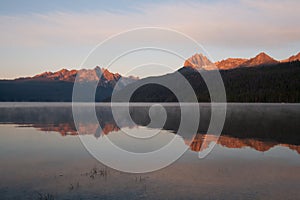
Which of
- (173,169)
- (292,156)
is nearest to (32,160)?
(173,169)

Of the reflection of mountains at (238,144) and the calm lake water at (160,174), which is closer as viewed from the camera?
the calm lake water at (160,174)

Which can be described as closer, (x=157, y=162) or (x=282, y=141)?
(x=157, y=162)

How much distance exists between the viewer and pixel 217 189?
33.1 ft

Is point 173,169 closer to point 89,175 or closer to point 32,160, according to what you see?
point 89,175

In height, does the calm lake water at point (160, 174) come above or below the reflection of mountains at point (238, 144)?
below

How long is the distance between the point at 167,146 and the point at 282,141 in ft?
27.9

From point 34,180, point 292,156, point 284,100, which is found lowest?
point 34,180

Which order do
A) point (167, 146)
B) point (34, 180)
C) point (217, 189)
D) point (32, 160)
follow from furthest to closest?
1. point (167, 146)
2. point (32, 160)
3. point (34, 180)
4. point (217, 189)

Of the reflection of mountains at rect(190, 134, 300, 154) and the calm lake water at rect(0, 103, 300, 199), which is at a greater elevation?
the reflection of mountains at rect(190, 134, 300, 154)

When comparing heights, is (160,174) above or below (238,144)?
below

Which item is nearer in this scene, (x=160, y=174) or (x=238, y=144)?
(x=160, y=174)

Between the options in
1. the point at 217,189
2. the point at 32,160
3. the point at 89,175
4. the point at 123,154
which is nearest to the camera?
the point at 217,189

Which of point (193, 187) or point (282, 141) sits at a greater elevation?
point (282, 141)

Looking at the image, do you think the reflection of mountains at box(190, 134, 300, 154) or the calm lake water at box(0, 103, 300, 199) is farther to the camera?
the reflection of mountains at box(190, 134, 300, 154)
